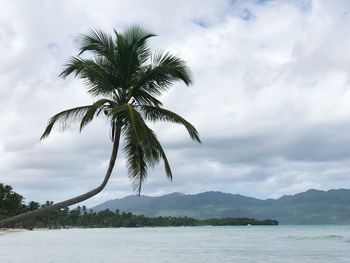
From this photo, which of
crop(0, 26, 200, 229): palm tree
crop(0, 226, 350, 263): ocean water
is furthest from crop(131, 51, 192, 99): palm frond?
crop(0, 226, 350, 263): ocean water

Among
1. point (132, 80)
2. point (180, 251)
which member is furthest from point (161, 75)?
point (180, 251)

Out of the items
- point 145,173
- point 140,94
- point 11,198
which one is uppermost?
point 11,198

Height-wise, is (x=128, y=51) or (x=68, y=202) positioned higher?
(x=128, y=51)

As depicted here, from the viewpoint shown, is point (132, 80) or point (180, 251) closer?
point (132, 80)

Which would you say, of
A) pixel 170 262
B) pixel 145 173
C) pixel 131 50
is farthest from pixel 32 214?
pixel 170 262

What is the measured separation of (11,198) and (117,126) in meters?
141

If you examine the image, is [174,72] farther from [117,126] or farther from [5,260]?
[5,260]

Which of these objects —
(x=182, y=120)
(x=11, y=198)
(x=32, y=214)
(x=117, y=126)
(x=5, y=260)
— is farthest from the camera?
(x=11, y=198)

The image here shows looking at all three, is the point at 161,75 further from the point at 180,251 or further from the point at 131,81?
the point at 180,251

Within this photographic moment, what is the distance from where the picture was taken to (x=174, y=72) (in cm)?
1323

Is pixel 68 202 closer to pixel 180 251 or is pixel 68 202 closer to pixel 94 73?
pixel 94 73

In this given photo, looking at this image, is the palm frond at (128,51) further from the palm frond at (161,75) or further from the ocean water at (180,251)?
the ocean water at (180,251)

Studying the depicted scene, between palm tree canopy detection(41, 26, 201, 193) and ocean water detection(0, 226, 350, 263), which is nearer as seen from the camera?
palm tree canopy detection(41, 26, 201, 193)

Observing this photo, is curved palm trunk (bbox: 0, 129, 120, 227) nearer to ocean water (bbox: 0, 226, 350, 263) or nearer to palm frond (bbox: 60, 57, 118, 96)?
palm frond (bbox: 60, 57, 118, 96)
